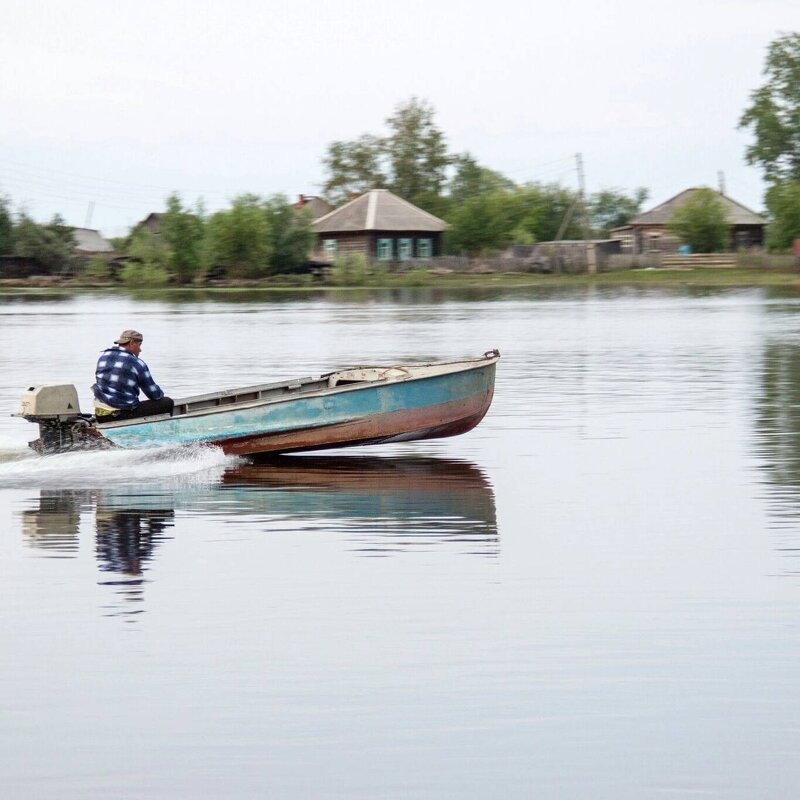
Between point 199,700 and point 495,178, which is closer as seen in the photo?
point 199,700

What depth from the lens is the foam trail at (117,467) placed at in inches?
683

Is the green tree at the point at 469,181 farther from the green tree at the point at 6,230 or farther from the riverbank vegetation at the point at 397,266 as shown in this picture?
the green tree at the point at 6,230

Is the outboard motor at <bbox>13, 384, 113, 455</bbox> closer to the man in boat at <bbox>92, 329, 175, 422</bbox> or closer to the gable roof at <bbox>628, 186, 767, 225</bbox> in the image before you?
the man in boat at <bbox>92, 329, 175, 422</bbox>

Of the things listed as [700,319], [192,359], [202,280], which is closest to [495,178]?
Answer: [202,280]

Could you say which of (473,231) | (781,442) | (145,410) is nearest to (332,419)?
(145,410)

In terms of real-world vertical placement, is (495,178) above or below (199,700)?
above

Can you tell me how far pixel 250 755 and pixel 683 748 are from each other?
7.21 ft

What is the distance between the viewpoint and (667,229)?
367 ft

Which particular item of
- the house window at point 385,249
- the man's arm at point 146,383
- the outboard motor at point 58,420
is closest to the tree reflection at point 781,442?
the man's arm at point 146,383

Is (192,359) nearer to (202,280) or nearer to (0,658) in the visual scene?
(0,658)

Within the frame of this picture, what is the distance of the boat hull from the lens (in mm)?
18141

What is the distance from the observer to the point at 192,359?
125 ft

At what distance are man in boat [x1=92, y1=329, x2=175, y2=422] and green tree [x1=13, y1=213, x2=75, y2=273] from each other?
96628mm

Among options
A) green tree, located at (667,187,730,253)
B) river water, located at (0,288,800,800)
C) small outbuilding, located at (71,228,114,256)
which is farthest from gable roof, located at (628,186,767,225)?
river water, located at (0,288,800,800)
